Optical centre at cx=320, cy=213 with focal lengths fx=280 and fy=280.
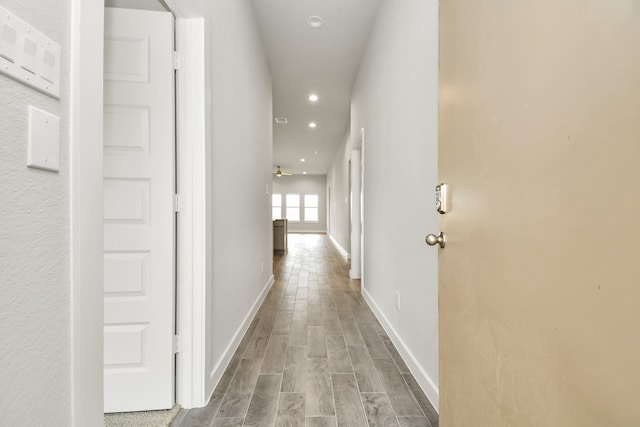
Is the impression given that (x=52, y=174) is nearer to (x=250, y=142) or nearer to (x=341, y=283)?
(x=250, y=142)

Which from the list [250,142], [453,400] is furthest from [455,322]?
[250,142]

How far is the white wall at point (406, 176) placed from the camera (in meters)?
1.51

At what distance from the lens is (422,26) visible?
5.37 ft

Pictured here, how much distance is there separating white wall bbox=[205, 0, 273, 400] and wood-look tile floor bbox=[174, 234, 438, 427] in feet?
0.52

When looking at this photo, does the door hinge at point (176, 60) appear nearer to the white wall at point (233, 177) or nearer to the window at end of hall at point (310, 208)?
the white wall at point (233, 177)

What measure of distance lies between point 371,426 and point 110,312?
4.58 ft

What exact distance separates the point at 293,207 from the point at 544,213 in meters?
12.8

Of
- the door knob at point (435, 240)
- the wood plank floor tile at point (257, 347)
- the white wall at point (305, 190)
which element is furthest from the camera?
the white wall at point (305, 190)

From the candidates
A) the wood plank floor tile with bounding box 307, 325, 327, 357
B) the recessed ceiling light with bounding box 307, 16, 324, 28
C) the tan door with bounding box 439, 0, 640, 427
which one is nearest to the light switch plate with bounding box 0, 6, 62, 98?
the tan door with bounding box 439, 0, 640, 427

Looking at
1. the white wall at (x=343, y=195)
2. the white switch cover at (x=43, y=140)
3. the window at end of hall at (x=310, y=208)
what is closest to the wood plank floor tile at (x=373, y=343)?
the white switch cover at (x=43, y=140)

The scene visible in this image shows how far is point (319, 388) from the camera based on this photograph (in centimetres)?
161

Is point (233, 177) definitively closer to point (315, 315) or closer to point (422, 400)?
point (315, 315)

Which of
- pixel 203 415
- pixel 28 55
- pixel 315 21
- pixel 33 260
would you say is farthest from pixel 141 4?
pixel 203 415

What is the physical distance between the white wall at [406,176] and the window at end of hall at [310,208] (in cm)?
1038
